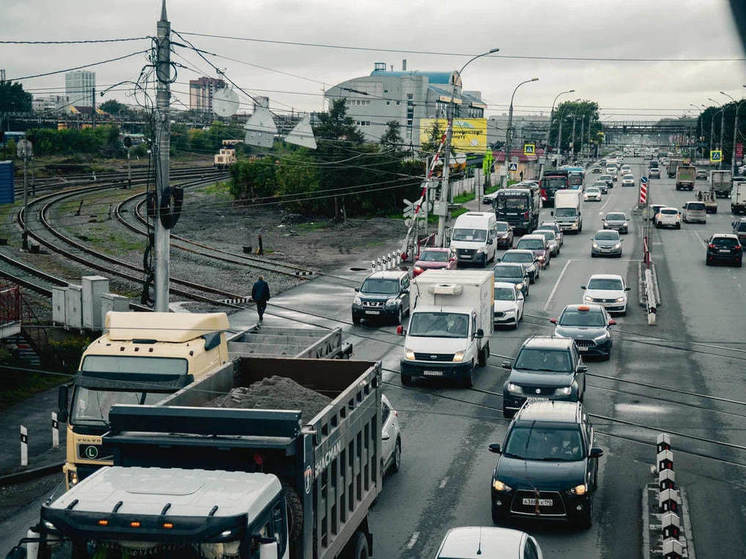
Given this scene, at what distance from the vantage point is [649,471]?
18516 mm

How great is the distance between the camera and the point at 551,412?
56.2ft

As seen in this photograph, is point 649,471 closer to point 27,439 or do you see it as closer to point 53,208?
point 27,439

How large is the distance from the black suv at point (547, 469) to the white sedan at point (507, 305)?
1699cm

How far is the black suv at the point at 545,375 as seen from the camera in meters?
22.1

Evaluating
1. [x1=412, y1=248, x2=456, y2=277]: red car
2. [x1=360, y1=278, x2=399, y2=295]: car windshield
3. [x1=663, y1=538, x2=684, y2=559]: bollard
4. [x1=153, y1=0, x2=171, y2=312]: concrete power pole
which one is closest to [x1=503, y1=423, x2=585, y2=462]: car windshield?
[x1=663, y1=538, x2=684, y2=559]: bollard

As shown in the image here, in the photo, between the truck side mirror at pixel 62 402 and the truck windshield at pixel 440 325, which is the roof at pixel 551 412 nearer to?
the truck side mirror at pixel 62 402

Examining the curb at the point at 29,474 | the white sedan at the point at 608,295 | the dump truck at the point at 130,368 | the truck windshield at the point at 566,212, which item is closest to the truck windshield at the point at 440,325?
the curb at the point at 29,474

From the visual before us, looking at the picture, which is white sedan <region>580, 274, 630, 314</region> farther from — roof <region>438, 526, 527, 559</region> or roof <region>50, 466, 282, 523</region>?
roof <region>50, 466, 282, 523</region>

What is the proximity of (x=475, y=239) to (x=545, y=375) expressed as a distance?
90.5 ft

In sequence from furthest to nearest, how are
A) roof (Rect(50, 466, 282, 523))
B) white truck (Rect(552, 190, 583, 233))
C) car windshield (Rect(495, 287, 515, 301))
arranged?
white truck (Rect(552, 190, 583, 233)) → car windshield (Rect(495, 287, 515, 301)) → roof (Rect(50, 466, 282, 523))

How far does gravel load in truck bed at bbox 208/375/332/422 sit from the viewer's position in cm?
1166

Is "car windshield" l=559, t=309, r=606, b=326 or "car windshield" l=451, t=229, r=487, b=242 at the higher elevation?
"car windshield" l=451, t=229, r=487, b=242

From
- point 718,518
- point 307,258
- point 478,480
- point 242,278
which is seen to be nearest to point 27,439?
point 478,480

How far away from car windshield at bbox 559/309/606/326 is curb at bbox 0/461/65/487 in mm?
15980
